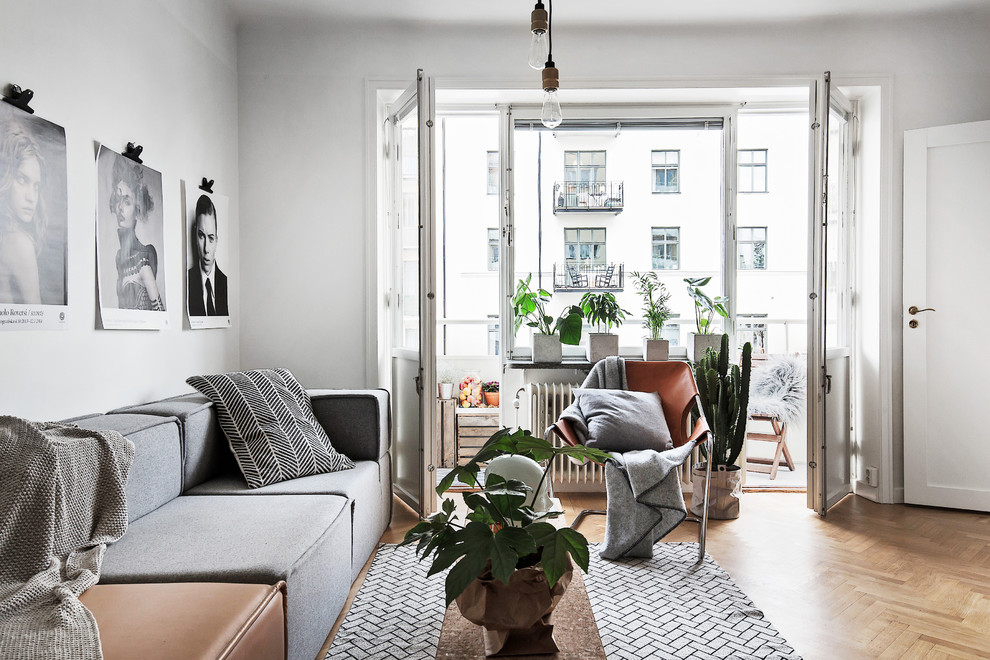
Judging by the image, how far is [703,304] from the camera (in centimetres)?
394

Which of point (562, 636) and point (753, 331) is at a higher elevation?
point (753, 331)

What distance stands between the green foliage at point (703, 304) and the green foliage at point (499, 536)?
2686 millimetres

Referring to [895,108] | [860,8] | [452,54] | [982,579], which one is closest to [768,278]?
[895,108]

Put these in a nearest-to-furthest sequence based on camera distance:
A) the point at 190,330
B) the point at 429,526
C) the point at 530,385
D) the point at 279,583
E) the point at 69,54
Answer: the point at 429,526 < the point at 279,583 < the point at 69,54 < the point at 190,330 < the point at 530,385

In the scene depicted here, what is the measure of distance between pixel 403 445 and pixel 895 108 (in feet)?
11.3

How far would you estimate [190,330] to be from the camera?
3.08 m

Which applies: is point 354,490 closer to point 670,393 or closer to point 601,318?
point 670,393

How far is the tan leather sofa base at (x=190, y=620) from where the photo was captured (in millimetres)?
1182

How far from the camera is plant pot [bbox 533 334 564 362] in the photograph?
3.89 meters

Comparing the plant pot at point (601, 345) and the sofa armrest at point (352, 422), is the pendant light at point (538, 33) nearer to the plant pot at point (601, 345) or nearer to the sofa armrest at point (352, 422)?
the sofa armrest at point (352, 422)

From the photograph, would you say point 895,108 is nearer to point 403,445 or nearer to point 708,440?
point 708,440

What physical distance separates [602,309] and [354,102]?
191 cm

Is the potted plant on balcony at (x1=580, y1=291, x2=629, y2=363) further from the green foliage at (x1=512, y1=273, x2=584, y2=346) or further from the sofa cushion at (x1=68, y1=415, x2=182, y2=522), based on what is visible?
the sofa cushion at (x1=68, y1=415, x2=182, y2=522)

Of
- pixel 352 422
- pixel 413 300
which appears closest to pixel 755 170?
pixel 413 300
